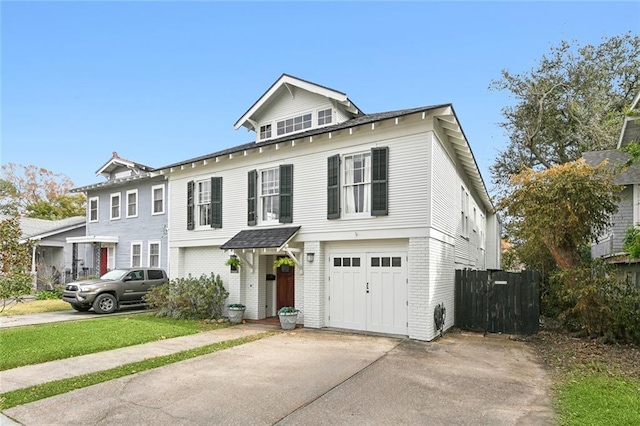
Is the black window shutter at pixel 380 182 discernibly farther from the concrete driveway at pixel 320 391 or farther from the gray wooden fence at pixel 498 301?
the gray wooden fence at pixel 498 301

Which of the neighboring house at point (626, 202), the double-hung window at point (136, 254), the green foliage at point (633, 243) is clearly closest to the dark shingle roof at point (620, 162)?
the neighboring house at point (626, 202)

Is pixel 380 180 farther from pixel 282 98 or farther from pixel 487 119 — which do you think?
pixel 487 119

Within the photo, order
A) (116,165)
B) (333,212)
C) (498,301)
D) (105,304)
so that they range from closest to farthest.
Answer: (333,212) < (498,301) < (105,304) < (116,165)

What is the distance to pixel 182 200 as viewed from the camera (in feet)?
49.1

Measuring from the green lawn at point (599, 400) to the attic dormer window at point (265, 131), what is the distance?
11.8m

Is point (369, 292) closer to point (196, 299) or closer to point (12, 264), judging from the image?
point (196, 299)

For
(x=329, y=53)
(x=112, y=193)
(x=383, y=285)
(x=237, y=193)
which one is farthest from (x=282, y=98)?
(x=112, y=193)

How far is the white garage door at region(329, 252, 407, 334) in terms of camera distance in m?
10.2

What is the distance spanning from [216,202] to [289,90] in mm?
4797

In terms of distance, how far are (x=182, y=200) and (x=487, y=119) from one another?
21.5m

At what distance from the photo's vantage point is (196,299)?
13.1 m

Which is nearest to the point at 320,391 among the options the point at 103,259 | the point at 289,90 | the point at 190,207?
the point at 190,207

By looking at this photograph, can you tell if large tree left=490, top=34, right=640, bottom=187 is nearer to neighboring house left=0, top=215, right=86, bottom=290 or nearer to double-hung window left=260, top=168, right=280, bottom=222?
double-hung window left=260, top=168, right=280, bottom=222

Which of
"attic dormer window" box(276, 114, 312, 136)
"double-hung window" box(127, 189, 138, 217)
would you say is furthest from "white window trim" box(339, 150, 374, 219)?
"double-hung window" box(127, 189, 138, 217)
